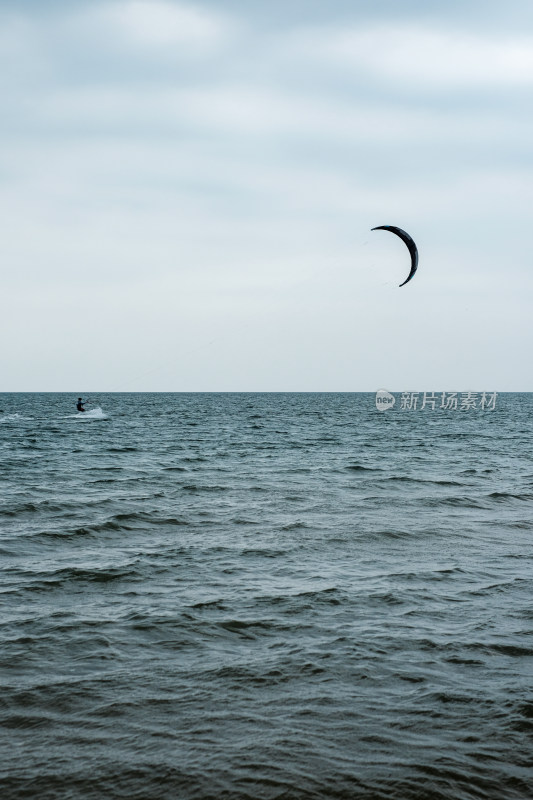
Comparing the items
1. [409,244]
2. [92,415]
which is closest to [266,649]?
[409,244]

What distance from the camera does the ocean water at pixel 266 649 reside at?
16.8ft

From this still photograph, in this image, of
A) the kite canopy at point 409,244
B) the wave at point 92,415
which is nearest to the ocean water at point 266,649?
the kite canopy at point 409,244

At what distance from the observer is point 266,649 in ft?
24.4

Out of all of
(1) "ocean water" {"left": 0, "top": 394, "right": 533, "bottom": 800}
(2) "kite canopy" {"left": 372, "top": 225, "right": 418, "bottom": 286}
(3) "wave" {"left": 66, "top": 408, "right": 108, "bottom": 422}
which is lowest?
(3) "wave" {"left": 66, "top": 408, "right": 108, "bottom": 422}

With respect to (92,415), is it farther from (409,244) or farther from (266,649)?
(266,649)

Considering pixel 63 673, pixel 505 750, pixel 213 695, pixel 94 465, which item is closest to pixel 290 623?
pixel 213 695

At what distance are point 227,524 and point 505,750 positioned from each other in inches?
367

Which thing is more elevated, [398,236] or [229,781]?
[398,236]

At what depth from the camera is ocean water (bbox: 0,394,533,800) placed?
16.8 ft

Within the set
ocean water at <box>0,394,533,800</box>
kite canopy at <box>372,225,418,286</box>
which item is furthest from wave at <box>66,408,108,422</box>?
ocean water at <box>0,394,533,800</box>

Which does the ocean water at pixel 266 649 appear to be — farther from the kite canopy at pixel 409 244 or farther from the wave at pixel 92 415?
the wave at pixel 92 415

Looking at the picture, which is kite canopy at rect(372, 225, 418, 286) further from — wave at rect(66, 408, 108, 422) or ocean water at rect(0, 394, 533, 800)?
wave at rect(66, 408, 108, 422)

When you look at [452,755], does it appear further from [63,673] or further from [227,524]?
[227,524]

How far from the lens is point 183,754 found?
5.29m
